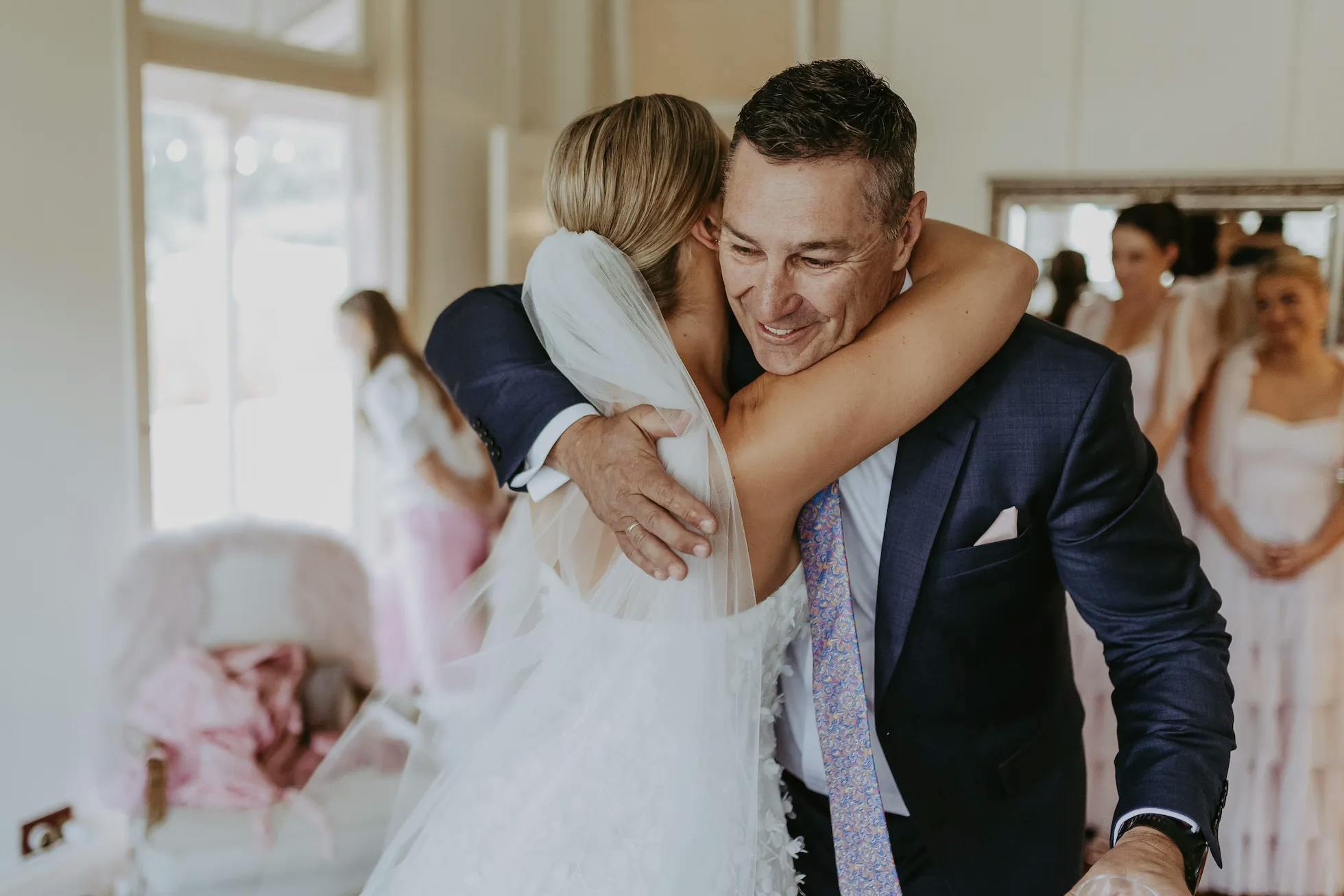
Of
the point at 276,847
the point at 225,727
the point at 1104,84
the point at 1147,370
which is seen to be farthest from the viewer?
the point at 1104,84

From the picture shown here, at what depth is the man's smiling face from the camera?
1.27 m

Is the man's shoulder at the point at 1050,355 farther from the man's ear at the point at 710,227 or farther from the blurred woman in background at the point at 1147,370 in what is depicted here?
the blurred woman in background at the point at 1147,370

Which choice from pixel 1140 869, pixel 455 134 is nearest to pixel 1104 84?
pixel 455 134

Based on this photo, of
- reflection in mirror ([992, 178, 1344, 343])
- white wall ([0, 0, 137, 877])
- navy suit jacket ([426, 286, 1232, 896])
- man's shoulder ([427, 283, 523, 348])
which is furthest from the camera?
reflection in mirror ([992, 178, 1344, 343])

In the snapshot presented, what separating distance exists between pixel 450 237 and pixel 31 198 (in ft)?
6.73

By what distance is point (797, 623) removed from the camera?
5.00ft

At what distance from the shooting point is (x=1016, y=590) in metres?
1.51

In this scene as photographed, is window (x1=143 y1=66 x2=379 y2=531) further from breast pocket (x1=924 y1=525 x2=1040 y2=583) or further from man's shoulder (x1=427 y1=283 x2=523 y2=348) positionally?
breast pocket (x1=924 y1=525 x2=1040 y2=583)

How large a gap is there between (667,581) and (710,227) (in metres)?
0.48

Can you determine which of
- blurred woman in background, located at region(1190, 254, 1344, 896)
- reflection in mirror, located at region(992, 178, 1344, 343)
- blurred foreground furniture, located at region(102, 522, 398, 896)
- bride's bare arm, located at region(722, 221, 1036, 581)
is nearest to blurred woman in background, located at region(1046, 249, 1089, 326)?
reflection in mirror, located at region(992, 178, 1344, 343)

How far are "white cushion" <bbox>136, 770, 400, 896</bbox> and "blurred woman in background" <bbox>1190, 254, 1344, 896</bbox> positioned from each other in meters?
2.85

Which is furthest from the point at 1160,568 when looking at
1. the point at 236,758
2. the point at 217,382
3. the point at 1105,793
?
the point at 217,382

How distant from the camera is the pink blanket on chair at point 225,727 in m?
3.21

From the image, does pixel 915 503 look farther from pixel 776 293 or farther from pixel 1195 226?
pixel 1195 226
